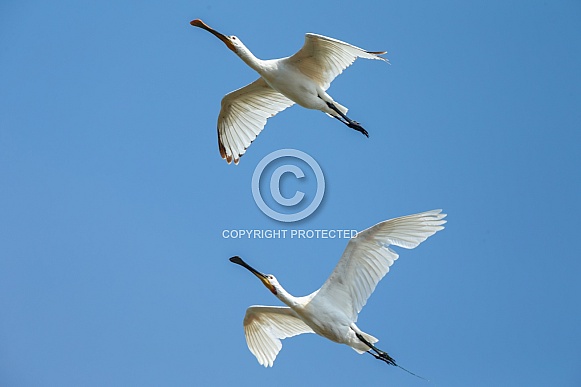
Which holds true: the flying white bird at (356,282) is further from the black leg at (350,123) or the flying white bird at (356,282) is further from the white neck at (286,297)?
the black leg at (350,123)

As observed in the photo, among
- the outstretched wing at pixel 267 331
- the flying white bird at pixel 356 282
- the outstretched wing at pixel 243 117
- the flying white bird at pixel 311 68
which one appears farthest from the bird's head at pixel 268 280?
→ the outstretched wing at pixel 243 117

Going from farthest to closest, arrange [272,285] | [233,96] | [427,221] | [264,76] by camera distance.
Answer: [233,96] → [264,76] → [272,285] → [427,221]

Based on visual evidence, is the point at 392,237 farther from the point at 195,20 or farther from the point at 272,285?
the point at 195,20

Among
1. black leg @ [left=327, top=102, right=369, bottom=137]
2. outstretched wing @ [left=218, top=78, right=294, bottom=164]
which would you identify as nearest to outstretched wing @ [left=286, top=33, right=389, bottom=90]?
black leg @ [left=327, top=102, right=369, bottom=137]


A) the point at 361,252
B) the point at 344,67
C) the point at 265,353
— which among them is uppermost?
the point at 344,67

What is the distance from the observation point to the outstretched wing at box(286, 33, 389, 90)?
7.85 meters

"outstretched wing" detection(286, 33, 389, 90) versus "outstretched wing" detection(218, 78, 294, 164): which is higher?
"outstretched wing" detection(286, 33, 389, 90)

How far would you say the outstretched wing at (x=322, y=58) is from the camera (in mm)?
7848

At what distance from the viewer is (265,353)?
830 centimetres

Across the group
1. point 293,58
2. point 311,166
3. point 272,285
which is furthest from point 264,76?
point 272,285

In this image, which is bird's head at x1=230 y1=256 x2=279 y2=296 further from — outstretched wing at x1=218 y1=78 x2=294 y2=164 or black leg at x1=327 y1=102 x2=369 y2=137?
outstretched wing at x1=218 y1=78 x2=294 y2=164

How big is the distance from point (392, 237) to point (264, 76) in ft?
5.98

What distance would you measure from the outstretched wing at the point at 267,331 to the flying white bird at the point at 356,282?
0.41m

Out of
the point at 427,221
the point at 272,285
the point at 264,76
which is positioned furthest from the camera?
the point at 264,76
